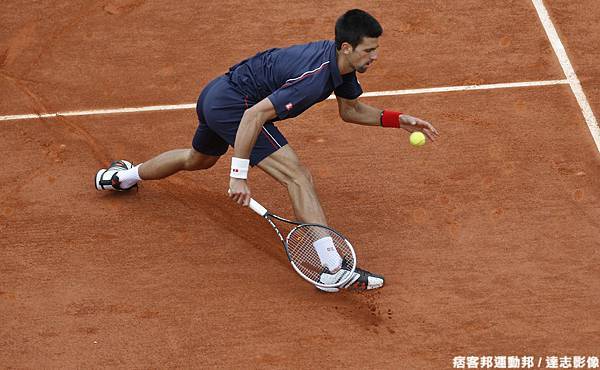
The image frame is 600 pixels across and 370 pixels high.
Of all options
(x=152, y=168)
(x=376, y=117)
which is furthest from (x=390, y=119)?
(x=152, y=168)

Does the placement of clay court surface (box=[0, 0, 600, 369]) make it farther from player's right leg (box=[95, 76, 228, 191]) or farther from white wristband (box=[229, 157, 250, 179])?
white wristband (box=[229, 157, 250, 179])

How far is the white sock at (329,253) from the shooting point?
7.23m

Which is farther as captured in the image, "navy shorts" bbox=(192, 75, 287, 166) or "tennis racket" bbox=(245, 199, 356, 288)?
"navy shorts" bbox=(192, 75, 287, 166)

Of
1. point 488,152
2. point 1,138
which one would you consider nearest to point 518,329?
point 488,152

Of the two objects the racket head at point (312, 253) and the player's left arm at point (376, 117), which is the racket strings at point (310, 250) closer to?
the racket head at point (312, 253)

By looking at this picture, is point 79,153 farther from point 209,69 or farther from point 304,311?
point 304,311

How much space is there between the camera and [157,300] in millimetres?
7559

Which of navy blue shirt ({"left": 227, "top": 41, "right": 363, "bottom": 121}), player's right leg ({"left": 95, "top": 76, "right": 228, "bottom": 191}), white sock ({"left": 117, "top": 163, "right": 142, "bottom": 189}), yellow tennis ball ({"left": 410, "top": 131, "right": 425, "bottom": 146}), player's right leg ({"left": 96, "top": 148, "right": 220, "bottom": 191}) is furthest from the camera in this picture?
white sock ({"left": 117, "top": 163, "right": 142, "bottom": 189})

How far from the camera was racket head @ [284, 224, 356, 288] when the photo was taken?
7254 millimetres

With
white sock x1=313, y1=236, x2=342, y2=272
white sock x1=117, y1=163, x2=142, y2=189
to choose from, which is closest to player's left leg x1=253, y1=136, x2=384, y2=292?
white sock x1=313, y1=236, x2=342, y2=272

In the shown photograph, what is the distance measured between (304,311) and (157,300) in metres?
1.14

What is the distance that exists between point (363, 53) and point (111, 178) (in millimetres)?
2663

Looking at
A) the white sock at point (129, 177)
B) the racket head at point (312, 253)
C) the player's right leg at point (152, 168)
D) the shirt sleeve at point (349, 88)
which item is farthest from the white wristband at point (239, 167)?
the white sock at point (129, 177)

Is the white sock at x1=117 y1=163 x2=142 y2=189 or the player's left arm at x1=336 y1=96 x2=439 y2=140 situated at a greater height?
the player's left arm at x1=336 y1=96 x2=439 y2=140
